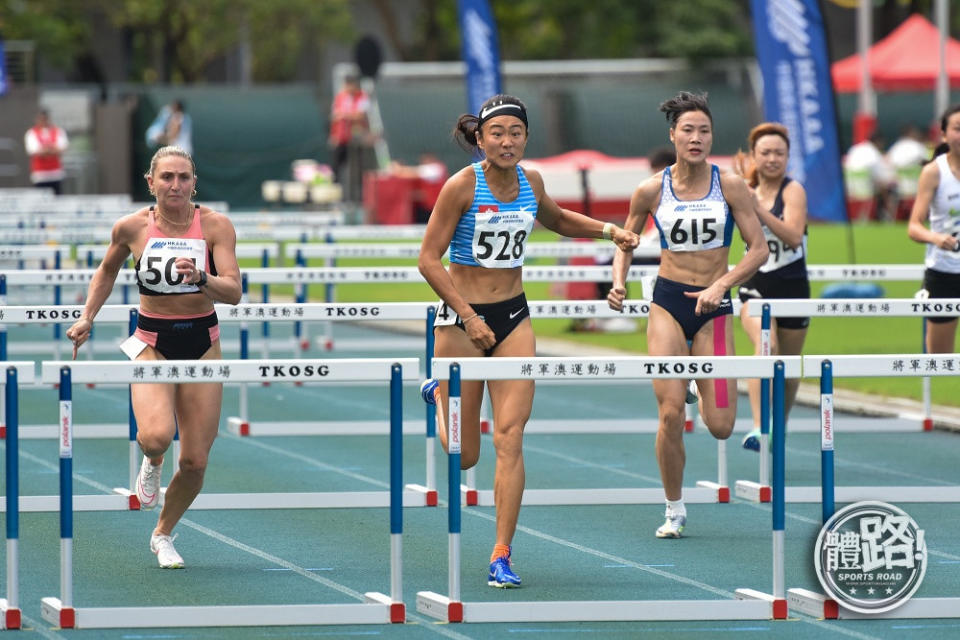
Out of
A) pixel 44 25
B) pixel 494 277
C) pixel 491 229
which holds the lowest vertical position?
pixel 494 277

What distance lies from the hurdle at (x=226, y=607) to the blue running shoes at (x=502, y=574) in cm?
63

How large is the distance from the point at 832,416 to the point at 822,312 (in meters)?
2.96

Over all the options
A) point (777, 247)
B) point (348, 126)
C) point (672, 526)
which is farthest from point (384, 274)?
point (348, 126)

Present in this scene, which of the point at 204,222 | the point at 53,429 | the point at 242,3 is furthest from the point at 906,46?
the point at 204,222

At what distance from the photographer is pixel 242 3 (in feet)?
161

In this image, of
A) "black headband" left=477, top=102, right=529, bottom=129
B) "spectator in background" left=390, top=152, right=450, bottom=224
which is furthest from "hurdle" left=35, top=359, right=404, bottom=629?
"spectator in background" left=390, top=152, right=450, bottom=224

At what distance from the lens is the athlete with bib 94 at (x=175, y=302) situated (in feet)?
27.0

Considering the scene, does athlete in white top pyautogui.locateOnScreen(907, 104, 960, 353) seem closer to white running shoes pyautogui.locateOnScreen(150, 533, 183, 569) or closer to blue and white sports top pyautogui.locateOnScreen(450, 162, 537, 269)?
blue and white sports top pyautogui.locateOnScreen(450, 162, 537, 269)

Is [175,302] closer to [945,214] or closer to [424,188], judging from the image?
[945,214]

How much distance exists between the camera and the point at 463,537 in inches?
372

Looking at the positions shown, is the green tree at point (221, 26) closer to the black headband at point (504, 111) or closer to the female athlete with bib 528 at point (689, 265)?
the female athlete with bib 528 at point (689, 265)

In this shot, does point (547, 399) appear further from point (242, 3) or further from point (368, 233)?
point (242, 3)

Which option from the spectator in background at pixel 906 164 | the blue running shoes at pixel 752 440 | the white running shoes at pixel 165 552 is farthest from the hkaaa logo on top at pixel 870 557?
the spectator in background at pixel 906 164

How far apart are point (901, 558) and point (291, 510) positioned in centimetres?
399
